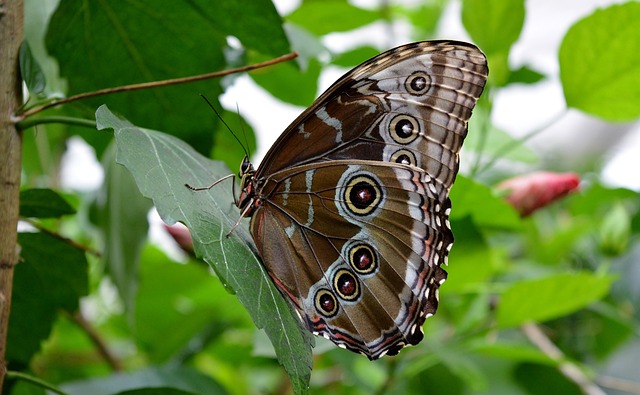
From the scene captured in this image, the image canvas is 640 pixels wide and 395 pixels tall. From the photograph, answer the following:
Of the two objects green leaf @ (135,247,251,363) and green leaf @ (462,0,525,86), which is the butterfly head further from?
green leaf @ (135,247,251,363)

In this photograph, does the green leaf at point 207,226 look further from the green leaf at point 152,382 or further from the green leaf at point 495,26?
the green leaf at point 495,26

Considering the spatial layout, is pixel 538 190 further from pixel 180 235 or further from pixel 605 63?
pixel 180 235

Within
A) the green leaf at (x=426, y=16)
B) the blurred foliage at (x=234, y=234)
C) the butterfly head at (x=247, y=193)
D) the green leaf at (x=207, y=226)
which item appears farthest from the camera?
the green leaf at (x=426, y=16)

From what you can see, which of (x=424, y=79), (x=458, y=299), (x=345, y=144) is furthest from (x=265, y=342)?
(x=458, y=299)

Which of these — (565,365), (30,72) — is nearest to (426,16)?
(565,365)

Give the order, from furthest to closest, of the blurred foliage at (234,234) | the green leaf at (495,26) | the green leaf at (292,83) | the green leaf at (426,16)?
the green leaf at (426,16) < the green leaf at (292,83) < the green leaf at (495,26) < the blurred foliage at (234,234)

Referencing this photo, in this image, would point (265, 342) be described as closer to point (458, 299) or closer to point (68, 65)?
point (68, 65)

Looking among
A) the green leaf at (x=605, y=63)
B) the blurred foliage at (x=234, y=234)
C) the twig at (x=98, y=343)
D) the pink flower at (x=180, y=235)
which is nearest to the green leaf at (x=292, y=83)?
the blurred foliage at (x=234, y=234)
